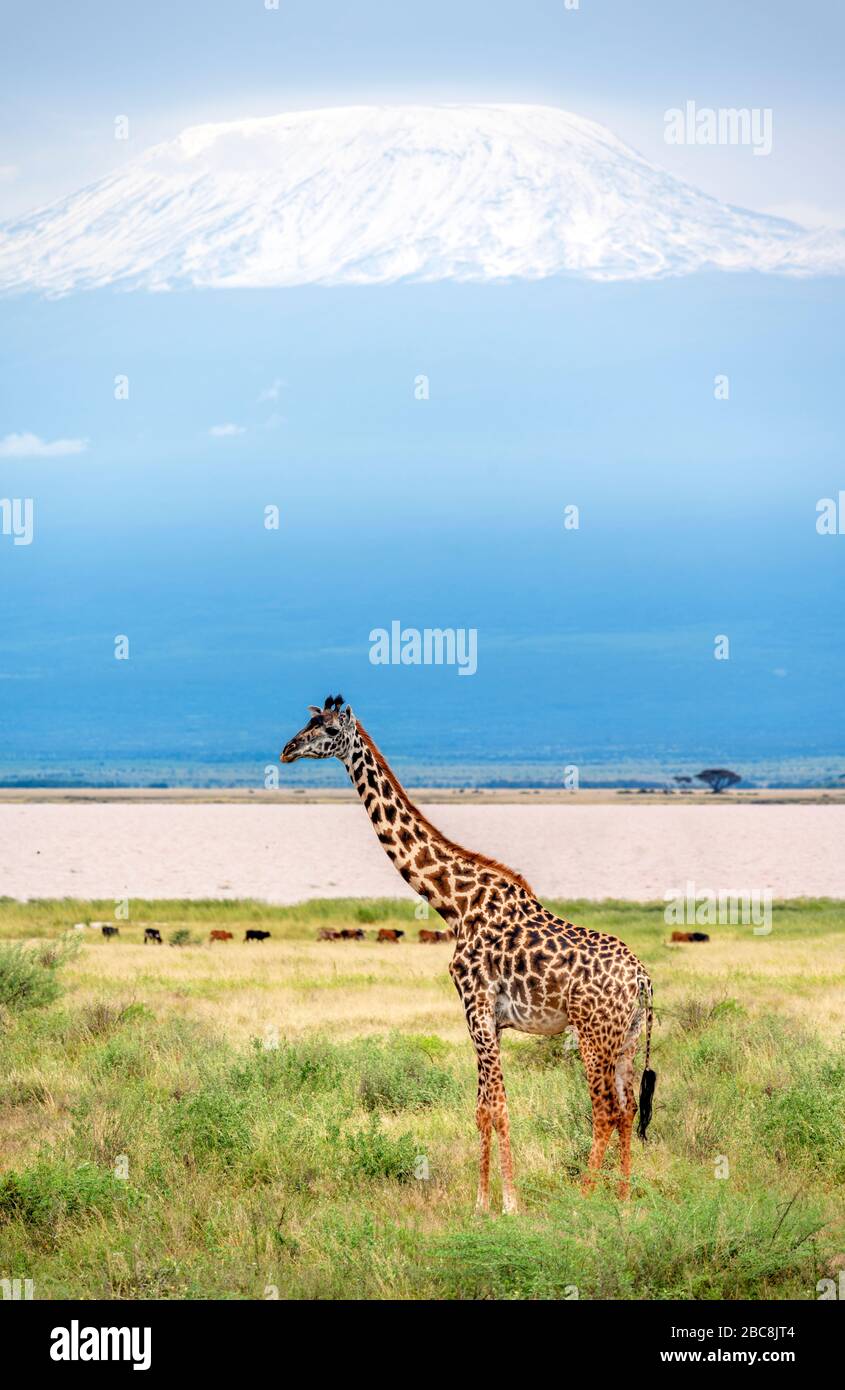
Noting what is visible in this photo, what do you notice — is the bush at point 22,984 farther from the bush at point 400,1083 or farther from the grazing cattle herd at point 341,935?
the grazing cattle herd at point 341,935

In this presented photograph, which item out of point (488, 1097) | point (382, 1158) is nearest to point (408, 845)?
point (488, 1097)

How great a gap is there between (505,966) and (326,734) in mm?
1712

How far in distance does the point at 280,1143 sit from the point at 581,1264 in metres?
3.28

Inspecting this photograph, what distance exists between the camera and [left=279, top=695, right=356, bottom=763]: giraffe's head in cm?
955

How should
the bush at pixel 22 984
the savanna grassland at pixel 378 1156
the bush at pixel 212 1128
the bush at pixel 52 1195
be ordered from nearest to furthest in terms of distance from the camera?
the savanna grassland at pixel 378 1156 → the bush at pixel 52 1195 → the bush at pixel 212 1128 → the bush at pixel 22 984

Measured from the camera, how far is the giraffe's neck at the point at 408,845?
989 cm

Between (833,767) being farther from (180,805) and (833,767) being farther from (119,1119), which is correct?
(119,1119)

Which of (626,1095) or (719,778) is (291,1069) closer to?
(626,1095)

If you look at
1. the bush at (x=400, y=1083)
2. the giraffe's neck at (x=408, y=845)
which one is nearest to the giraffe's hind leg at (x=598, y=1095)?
the giraffe's neck at (x=408, y=845)

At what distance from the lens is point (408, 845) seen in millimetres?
9961

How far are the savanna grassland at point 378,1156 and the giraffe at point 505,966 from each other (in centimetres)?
53

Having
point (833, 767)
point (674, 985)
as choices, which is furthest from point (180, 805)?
point (674, 985)

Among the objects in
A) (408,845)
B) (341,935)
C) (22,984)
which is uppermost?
(408,845)
